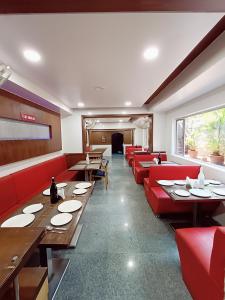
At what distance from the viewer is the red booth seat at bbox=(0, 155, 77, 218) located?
2311 mm

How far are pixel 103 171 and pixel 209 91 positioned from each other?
3.26 m

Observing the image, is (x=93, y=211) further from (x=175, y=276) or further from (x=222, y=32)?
(x=222, y=32)

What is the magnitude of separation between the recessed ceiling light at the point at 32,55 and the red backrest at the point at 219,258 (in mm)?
2507

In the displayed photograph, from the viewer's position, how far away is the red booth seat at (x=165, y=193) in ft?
8.57

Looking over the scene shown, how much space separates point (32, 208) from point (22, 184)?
4.54 feet

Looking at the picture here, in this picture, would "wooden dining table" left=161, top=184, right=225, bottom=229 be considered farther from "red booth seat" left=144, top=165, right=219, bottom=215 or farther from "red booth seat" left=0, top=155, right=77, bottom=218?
"red booth seat" left=0, top=155, right=77, bottom=218

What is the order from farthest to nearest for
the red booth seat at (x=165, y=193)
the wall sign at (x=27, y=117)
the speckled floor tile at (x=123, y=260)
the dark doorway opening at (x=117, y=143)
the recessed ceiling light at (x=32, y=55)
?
1. the dark doorway opening at (x=117, y=143)
2. the wall sign at (x=27, y=117)
3. the red booth seat at (x=165, y=193)
4. the recessed ceiling light at (x=32, y=55)
5. the speckled floor tile at (x=123, y=260)

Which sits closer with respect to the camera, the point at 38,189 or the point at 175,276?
the point at 175,276

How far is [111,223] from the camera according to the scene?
260 centimetres

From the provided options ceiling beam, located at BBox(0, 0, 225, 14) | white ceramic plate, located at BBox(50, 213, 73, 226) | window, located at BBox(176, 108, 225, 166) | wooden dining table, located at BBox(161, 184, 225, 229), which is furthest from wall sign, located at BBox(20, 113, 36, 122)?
window, located at BBox(176, 108, 225, 166)

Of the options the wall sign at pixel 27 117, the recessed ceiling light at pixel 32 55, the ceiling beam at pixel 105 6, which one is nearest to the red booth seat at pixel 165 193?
the ceiling beam at pixel 105 6

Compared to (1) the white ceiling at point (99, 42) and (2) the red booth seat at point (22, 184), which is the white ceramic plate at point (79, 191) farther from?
(1) the white ceiling at point (99, 42)

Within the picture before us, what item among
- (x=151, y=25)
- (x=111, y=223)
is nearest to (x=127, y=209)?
(x=111, y=223)

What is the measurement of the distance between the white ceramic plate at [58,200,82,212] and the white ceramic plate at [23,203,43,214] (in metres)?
0.22
